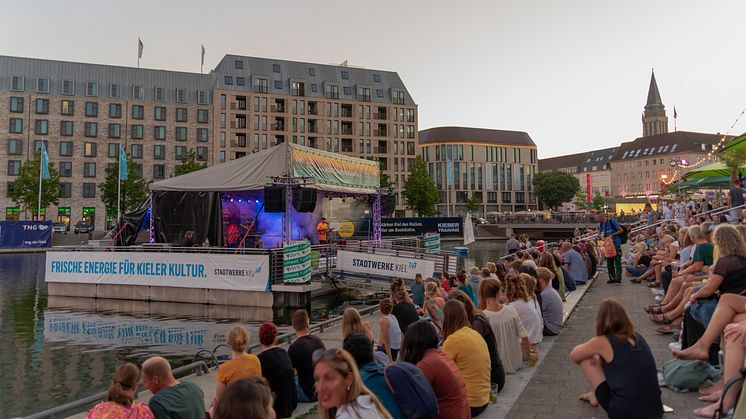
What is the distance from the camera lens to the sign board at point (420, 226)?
2025 inches

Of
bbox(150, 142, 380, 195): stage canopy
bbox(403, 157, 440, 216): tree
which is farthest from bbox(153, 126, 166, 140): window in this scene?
bbox(150, 142, 380, 195): stage canopy

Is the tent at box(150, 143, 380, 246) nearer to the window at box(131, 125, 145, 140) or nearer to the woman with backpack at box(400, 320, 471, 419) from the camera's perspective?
the woman with backpack at box(400, 320, 471, 419)

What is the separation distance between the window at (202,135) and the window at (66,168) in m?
17.0

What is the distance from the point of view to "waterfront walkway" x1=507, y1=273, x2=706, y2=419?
582 cm

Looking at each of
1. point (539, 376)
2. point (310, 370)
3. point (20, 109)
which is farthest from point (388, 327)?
point (20, 109)

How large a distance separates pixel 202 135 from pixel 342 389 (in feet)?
263

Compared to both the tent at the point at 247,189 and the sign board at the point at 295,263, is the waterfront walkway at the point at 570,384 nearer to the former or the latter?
the sign board at the point at 295,263

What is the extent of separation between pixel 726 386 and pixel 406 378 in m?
2.59

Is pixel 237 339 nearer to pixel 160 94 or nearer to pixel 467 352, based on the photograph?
pixel 467 352

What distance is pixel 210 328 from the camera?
1689 centimetres

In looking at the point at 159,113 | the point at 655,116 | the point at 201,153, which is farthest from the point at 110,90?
the point at 655,116

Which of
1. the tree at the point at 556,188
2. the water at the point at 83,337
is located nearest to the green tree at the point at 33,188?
the water at the point at 83,337

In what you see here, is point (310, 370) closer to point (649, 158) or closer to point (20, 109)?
point (20, 109)

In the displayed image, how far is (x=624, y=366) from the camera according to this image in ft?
15.2
